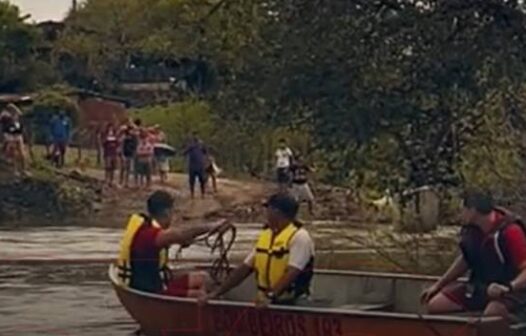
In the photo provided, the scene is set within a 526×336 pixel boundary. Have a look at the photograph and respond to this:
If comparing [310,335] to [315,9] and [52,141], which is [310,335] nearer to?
[315,9]

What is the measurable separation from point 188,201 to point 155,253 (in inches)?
1105

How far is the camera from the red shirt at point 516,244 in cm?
1503

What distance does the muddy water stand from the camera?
67.5 feet

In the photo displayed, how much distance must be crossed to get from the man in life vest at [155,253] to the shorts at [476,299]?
2.88 m

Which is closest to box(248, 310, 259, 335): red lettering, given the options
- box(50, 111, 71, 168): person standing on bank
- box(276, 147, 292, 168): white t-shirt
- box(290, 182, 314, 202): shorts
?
box(290, 182, 314, 202): shorts

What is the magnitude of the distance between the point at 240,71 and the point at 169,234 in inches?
93.3

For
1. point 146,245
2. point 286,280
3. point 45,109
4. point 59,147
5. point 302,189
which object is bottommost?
point 286,280

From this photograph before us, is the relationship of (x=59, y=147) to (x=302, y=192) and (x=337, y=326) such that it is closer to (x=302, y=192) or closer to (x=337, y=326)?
(x=302, y=192)

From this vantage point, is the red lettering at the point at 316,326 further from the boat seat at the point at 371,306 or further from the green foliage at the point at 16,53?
the green foliage at the point at 16,53

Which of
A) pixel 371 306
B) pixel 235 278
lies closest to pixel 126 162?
pixel 371 306

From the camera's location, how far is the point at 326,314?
15.6 m

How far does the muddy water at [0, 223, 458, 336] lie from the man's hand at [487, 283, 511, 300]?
5.79m

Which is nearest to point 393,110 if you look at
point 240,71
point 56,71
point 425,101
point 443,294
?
point 425,101

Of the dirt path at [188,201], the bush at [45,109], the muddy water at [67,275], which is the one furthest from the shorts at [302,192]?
the bush at [45,109]
